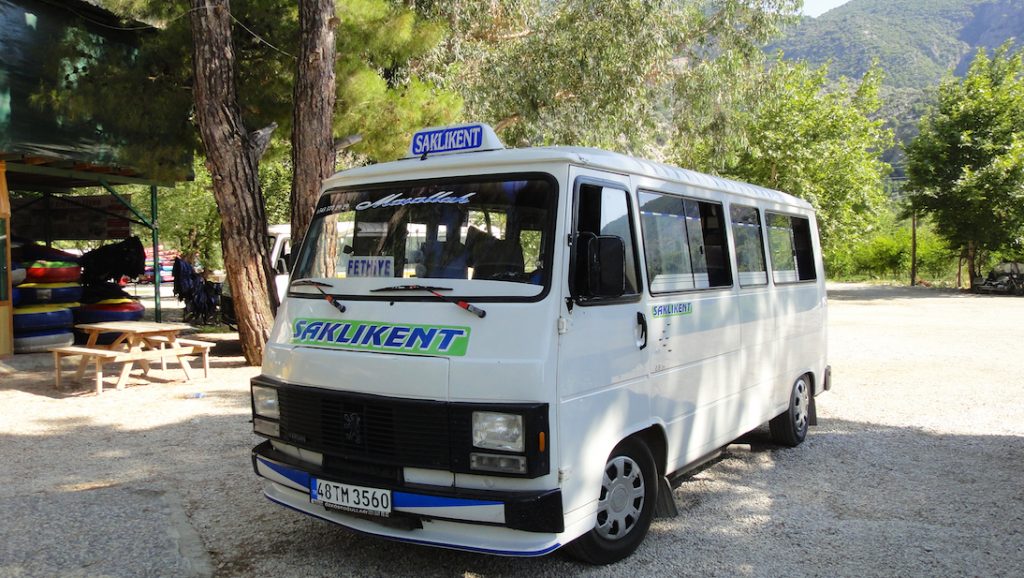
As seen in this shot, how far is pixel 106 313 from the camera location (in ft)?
46.9

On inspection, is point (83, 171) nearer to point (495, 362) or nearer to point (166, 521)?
point (166, 521)

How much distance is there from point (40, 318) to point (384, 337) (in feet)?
39.1

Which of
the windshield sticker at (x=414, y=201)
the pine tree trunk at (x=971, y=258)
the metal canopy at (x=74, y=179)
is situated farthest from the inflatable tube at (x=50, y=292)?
the pine tree trunk at (x=971, y=258)

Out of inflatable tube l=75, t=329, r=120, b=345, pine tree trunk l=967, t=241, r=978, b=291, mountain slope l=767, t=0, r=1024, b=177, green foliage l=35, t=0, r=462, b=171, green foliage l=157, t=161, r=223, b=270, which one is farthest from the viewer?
mountain slope l=767, t=0, r=1024, b=177

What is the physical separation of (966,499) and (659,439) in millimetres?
2578

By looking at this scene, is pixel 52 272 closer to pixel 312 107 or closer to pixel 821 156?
pixel 312 107

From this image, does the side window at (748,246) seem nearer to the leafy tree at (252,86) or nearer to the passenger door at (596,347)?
the passenger door at (596,347)

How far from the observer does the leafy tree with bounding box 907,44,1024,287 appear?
1095 inches

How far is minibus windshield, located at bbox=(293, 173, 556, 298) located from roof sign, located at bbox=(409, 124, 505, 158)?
298 millimetres

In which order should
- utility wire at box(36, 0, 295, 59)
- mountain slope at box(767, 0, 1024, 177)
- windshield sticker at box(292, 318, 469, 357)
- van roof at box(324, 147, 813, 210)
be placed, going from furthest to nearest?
mountain slope at box(767, 0, 1024, 177) < utility wire at box(36, 0, 295, 59) < van roof at box(324, 147, 813, 210) < windshield sticker at box(292, 318, 469, 357)

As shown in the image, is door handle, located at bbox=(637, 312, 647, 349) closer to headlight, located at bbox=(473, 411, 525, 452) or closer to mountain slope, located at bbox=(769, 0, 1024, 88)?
headlight, located at bbox=(473, 411, 525, 452)

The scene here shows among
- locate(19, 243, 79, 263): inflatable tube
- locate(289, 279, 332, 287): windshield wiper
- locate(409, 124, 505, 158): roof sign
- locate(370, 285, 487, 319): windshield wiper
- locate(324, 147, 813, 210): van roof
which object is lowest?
locate(370, 285, 487, 319): windshield wiper

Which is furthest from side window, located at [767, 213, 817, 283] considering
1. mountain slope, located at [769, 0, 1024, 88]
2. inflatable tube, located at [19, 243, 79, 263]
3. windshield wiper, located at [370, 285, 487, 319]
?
→ mountain slope, located at [769, 0, 1024, 88]

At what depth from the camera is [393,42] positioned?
39.6 ft
